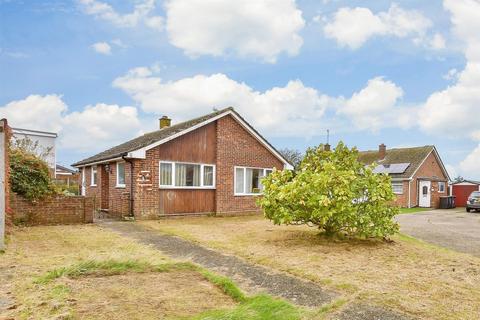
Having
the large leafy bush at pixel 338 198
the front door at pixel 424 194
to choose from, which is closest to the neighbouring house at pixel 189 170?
the large leafy bush at pixel 338 198

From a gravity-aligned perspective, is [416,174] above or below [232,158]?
below

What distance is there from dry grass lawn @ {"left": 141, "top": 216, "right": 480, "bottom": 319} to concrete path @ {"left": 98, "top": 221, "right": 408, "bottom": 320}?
31 cm

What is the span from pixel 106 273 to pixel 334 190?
17.8 ft

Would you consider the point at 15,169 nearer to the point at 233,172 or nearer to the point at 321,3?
the point at 233,172

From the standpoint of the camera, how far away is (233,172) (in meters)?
17.6

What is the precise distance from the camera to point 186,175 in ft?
52.5

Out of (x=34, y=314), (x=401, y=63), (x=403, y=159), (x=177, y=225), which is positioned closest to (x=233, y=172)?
(x=177, y=225)

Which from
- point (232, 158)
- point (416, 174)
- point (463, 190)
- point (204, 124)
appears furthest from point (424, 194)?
point (204, 124)

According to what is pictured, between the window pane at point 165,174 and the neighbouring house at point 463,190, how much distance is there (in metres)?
31.1

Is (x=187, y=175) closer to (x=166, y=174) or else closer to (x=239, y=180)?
→ (x=166, y=174)

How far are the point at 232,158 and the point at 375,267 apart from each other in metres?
11.1

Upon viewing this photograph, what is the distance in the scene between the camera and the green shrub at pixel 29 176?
459 inches

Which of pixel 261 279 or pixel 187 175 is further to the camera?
pixel 187 175

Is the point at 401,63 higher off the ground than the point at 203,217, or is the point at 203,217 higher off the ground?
the point at 401,63
